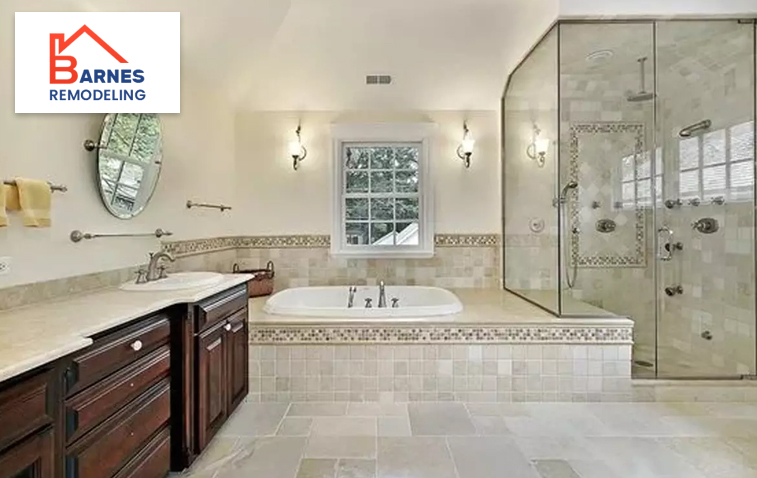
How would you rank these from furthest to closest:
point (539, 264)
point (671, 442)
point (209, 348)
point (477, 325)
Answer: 1. point (539, 264)
2. point (477, 325)
3. point (671, 442)
4. point (209, 348)

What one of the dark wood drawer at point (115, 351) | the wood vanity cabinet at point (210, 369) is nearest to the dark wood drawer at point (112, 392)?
the dark wood drawer at point (115, 351)

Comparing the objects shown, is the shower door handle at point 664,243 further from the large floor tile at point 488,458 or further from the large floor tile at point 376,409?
the large floor tile at point 376,409

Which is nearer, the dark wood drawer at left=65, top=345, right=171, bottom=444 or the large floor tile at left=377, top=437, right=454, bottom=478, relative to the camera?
the dark wood drawer at left=65, top=345, right=171, bottom=444

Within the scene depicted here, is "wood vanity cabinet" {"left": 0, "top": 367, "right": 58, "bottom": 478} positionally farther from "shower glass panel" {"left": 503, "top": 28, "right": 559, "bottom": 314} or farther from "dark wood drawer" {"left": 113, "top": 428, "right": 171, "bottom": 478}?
"shower glass panel" {"left": 503, "top": 28, "right": 559, "bottom": 314}

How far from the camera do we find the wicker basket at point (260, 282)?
13.6ft

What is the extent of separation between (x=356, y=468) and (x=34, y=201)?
6.13ft

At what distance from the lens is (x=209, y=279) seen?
2695mm

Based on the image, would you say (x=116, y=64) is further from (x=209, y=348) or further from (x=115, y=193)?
(x=209, y=348)

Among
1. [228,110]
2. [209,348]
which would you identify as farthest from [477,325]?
[228,110]

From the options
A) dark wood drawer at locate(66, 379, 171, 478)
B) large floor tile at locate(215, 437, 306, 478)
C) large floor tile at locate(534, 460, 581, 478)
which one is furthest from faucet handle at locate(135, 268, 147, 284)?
large floor tile at locate(534, 460, 581, 478)

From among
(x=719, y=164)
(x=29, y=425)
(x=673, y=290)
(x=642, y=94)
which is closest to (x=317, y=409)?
(x=29, y=425)

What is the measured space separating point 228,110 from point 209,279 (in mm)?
2226

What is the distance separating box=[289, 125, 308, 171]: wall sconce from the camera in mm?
4473

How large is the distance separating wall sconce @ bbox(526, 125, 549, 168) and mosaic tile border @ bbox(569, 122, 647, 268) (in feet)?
1.45
